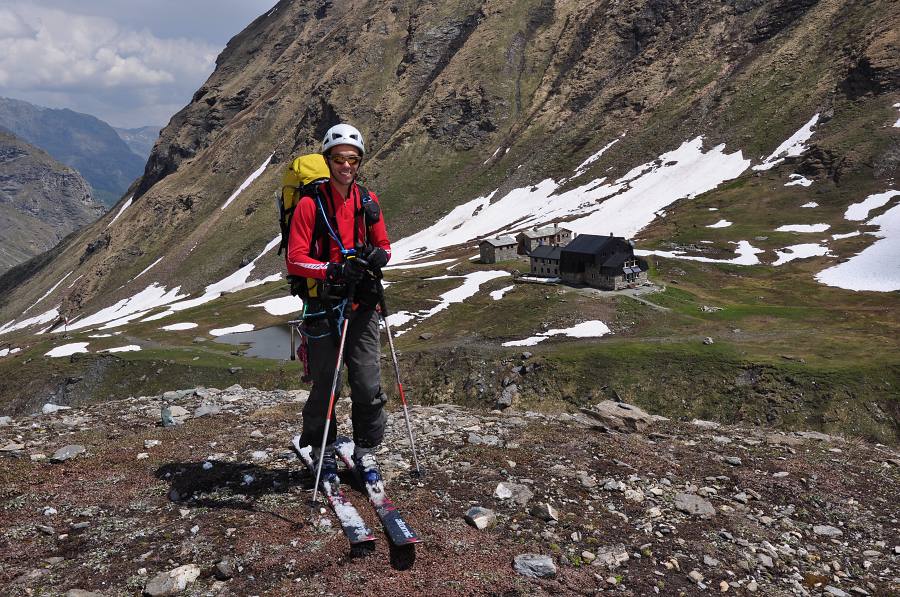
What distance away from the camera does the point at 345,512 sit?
349 inches

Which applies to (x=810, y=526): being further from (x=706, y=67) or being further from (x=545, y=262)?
(x=706, y=67)

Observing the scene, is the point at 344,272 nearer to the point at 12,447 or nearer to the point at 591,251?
the point at 12,447

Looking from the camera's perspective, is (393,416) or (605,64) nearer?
(393,416)

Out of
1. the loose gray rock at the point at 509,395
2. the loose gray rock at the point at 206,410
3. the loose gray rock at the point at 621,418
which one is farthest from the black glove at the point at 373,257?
the loose gray rock at the point at 509,395

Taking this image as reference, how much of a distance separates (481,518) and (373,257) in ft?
15.3

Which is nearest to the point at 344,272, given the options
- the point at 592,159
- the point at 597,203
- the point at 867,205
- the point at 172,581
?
the point at 172,581

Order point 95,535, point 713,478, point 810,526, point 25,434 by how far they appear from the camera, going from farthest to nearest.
Answer: point 25,434 → point 713,478 → point 810,526 → point 95,535

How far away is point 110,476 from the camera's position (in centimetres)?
1097

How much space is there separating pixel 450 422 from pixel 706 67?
6921 inches

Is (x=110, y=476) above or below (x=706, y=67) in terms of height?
below

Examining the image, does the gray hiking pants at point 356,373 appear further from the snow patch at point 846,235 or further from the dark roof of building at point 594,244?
the snow patch at point 846,235

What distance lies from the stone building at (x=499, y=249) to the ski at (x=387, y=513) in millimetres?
87172

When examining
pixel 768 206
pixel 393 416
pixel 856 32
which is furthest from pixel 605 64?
pixel 393 416

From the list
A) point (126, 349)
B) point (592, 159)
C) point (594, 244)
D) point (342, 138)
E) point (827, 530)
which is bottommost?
point (126, 349)
